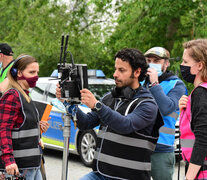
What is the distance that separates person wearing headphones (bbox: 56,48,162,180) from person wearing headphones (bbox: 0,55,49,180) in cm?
66

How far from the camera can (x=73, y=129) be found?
8.32m

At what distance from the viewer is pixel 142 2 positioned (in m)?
11.0

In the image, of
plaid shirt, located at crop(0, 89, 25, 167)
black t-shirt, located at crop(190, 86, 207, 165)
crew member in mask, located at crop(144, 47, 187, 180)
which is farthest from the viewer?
crew member in mask, located at crop(144, 47, 187, 180)

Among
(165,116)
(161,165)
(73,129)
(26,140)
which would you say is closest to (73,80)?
(26,140)

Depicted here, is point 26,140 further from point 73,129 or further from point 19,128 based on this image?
point 73,129

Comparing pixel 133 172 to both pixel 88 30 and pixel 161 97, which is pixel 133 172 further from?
pixel 88 30

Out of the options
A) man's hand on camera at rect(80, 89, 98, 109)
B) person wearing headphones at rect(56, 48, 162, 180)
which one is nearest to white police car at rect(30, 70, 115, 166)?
person wearing headphones at rect(56, 48, 162, 180)

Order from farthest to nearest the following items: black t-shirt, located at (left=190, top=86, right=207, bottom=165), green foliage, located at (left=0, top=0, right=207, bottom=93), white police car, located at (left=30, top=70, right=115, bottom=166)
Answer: green foliage, located at (left=0, top=0, right=207, bottom=93) < white police car, located at (left=30, top=70, right=115, bottom=166) < black t-shirt, located at (left=190, top=86, right=207, bottom=165)

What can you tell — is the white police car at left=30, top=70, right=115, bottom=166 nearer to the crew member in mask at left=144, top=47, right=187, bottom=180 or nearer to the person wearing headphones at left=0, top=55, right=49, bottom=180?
the crew member in mask at left=144, top=47, right=187, bottom=180

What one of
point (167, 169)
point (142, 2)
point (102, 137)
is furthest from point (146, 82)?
point (142, 2)

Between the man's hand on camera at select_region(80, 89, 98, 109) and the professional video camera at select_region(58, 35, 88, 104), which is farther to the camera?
the professional video camera at select_region(58, 35, 88, 104)

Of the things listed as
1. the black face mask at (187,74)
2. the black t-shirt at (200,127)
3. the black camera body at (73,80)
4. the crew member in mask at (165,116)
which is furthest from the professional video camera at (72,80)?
the crew member in mask at (165,116)

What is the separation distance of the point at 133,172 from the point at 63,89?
2.82ft

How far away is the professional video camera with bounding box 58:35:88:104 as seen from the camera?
10.3 ft
